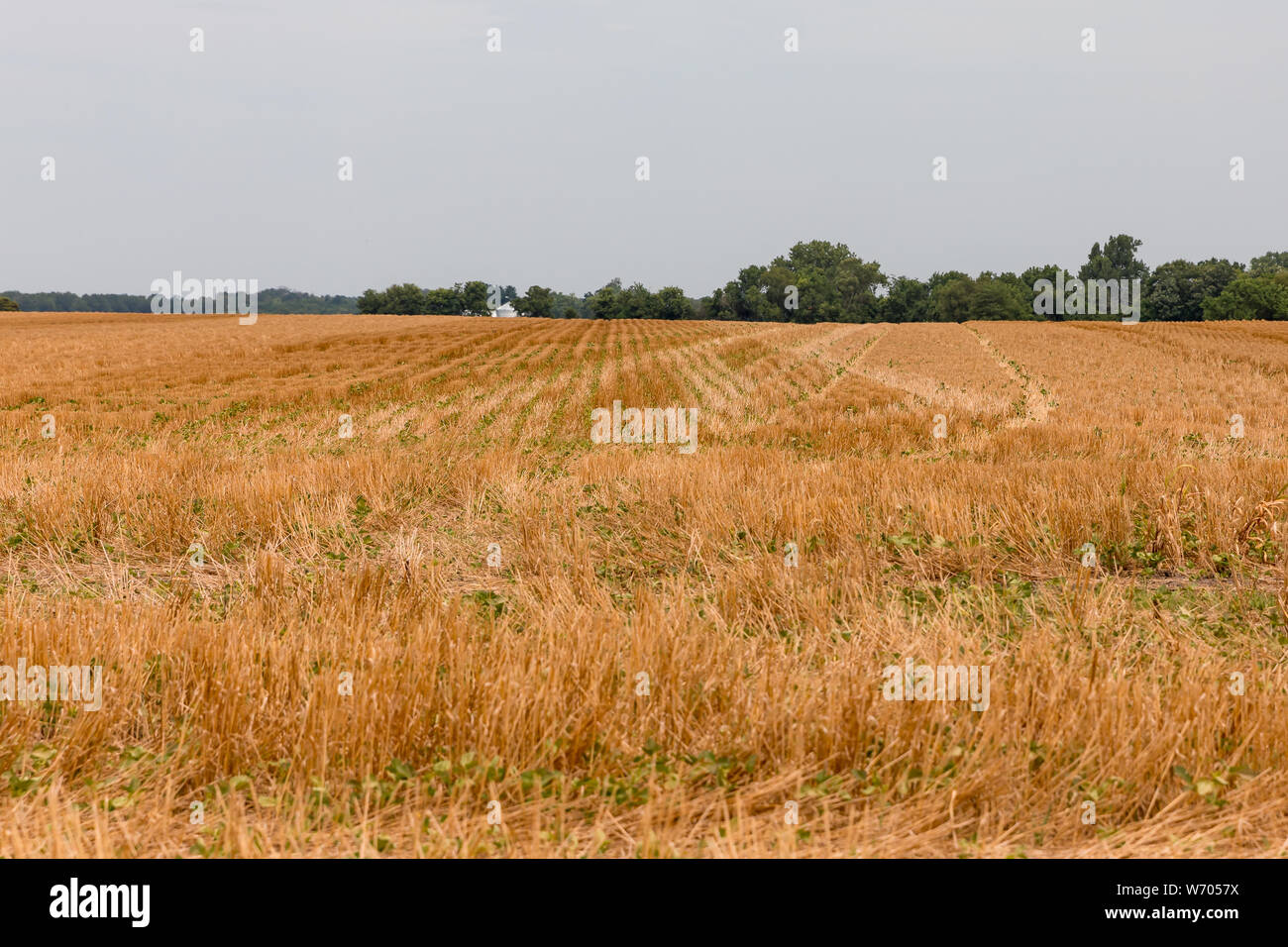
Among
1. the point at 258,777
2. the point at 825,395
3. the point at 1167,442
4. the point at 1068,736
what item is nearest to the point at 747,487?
the point at 1068,736

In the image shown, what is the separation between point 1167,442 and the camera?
1218 cm

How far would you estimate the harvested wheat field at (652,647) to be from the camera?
3434 mm

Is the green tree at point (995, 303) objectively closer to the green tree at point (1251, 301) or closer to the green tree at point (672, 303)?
the green tree at point (1251, 301)

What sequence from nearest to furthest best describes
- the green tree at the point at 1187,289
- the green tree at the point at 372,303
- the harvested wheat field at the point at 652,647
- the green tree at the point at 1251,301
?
the harvested wheat field at the point at 652,647
the green tree at the point at 1251,301
the green tree at the point at 1187,289
the green tree at the point at 372,303

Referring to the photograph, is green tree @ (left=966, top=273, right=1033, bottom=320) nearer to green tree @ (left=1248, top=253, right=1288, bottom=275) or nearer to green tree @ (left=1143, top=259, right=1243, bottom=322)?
green tree @ (left=1143, top=259, right=1243, bottom=322)

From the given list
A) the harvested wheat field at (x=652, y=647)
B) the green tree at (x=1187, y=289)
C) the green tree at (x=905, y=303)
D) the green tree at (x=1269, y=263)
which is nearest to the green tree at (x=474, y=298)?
the green tree at (x=905, y=303)

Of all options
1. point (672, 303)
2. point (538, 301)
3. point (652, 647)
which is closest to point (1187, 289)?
point (672, 303)

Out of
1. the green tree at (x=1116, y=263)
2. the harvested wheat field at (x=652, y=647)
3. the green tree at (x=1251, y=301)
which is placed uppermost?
the green tree at (x=1116, y=263)

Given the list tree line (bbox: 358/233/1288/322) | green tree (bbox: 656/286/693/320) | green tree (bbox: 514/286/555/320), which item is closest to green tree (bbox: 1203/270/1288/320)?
tree line (bbox: 358/233/1288/322)

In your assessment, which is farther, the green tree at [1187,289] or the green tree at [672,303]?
the green tree at [672,303]

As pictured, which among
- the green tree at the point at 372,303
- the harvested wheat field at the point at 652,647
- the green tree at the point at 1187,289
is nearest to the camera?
the harvested wheat field at the point at 652,647

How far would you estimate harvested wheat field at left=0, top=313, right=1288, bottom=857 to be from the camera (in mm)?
3434

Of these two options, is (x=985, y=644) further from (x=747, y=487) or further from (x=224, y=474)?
(x=224, y=474)
